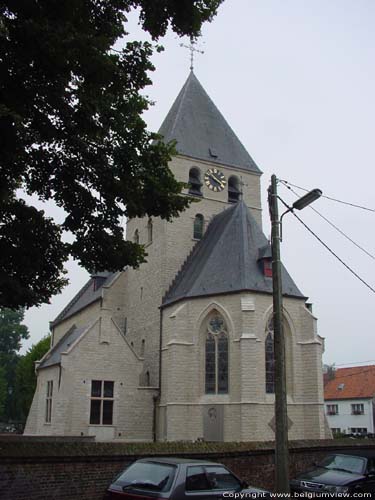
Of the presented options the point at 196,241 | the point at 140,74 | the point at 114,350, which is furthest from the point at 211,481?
the point at 196,241

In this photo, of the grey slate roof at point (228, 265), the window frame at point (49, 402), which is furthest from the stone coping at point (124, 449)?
the window frame at point (49, 402)

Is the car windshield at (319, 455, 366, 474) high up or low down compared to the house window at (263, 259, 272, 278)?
down

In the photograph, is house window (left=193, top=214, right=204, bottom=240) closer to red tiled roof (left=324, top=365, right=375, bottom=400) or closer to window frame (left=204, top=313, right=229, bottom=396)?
window frame (left=204, top=313, right=229, bottom=396)

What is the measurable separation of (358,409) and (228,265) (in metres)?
28.6

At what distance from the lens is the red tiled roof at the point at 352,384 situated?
47.9 meters

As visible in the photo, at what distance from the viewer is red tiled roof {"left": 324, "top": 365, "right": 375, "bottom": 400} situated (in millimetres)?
47938

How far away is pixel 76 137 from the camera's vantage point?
34.5 feet

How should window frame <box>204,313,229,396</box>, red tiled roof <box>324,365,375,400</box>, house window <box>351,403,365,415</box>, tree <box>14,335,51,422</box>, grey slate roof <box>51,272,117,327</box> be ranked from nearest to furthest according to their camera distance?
window frame <box>204,313,229,396</box> < grey slate roof <box>51,272,117,327</box> < house window <box>351,403,365,415</box> < red tiled roof <box>324,365,375,400</box> < tree <box>14,335,51,422</box>

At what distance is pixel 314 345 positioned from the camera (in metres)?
24.5

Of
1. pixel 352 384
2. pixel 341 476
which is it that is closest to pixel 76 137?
pixel 341 476

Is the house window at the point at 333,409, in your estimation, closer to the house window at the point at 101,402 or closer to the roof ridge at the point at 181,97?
the roof ridge at the point at 181,97

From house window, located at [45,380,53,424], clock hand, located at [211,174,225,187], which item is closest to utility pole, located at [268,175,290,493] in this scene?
house window, located at [45,380,53,424]

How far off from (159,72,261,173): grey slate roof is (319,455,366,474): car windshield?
2236 cm

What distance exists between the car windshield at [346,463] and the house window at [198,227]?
62.3ft
